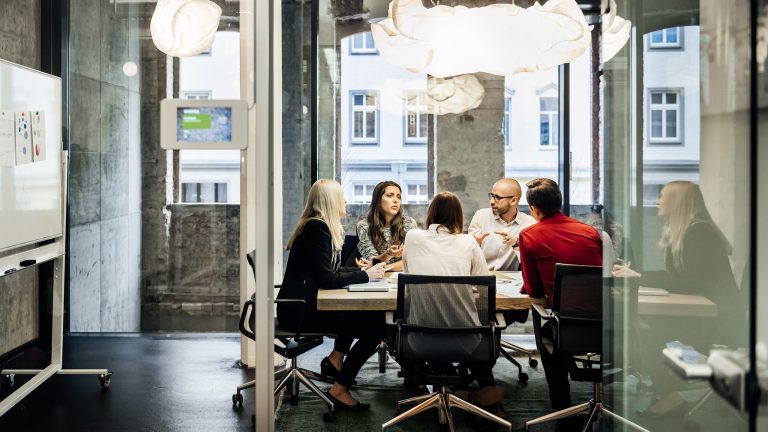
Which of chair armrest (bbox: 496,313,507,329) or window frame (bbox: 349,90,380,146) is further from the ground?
window frame (bbox: 349,90,380,146)

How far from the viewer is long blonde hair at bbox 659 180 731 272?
152cm

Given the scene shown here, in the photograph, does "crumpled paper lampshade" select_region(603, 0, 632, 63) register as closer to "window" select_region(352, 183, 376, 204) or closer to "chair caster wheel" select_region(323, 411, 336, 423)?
"chair caster wheel" select_region(323, 411, 336, 423)

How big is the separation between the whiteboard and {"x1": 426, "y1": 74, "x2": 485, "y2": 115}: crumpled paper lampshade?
3.44 meters

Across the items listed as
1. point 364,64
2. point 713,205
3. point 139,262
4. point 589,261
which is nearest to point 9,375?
point 139,262

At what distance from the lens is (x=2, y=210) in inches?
159

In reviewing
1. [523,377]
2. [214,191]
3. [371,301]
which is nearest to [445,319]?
[371,301]

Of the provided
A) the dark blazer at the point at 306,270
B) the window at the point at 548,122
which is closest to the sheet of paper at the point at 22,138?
the dark blazer at the point at 306,270

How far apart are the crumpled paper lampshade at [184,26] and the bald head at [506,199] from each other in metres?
2.58

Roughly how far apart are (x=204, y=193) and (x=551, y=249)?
213cm

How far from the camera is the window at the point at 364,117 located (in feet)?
22.8

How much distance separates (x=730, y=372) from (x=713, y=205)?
1.24ft

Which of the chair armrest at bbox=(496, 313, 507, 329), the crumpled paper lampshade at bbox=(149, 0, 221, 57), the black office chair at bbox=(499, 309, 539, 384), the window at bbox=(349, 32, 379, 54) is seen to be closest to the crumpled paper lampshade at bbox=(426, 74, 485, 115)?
the window at bbox=(349, 32, 379, 54)

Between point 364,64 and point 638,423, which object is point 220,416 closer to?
point 638,423

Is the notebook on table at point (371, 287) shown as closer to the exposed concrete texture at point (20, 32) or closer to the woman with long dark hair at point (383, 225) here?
the woman with long dark hair at point (383, 225)
